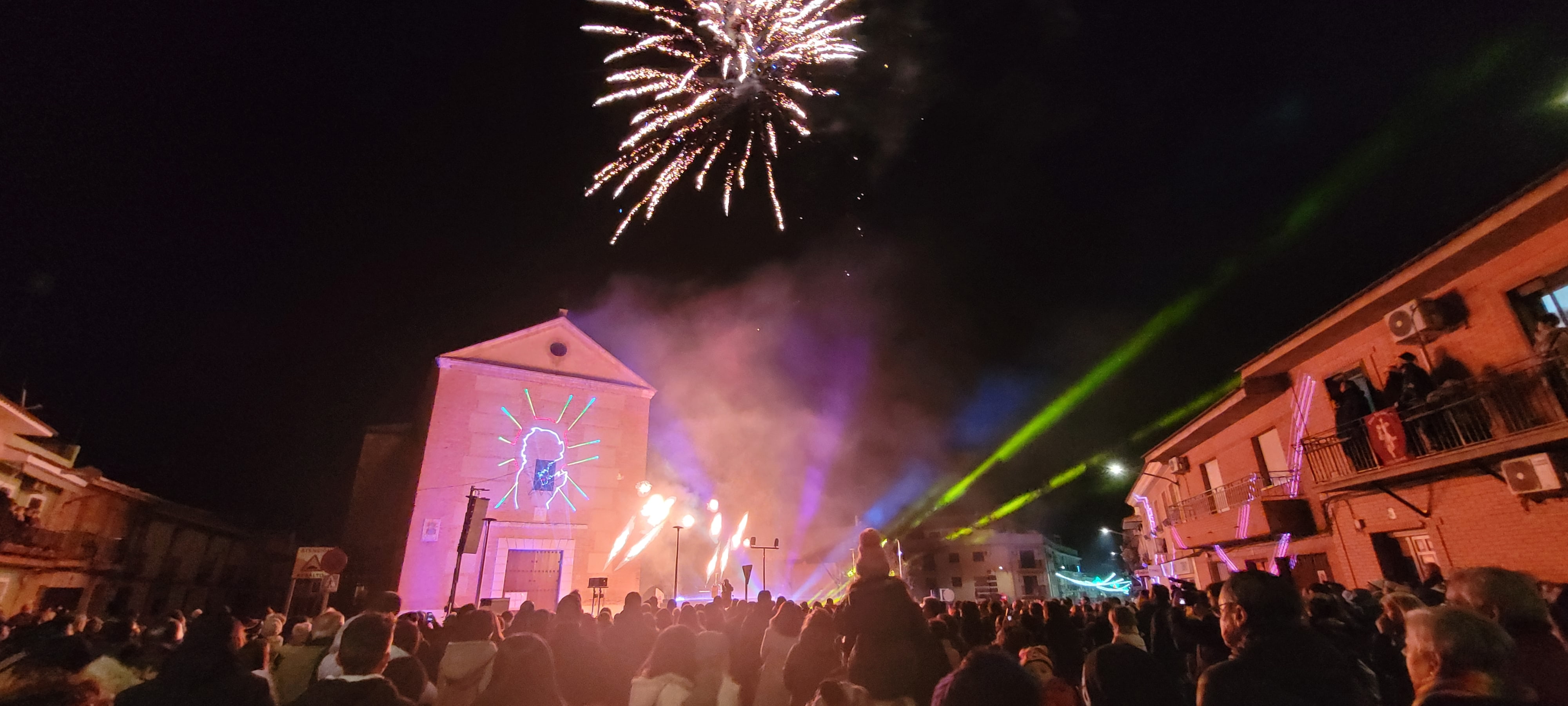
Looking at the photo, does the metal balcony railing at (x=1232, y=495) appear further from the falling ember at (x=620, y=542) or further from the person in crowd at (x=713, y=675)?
the falling ember at (x=620, y=542)

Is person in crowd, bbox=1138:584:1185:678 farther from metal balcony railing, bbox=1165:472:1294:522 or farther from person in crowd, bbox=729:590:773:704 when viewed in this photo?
metal balcony railing, bbox=1165:472:1294:522

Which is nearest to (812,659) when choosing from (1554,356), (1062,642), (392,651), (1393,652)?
(392,651)

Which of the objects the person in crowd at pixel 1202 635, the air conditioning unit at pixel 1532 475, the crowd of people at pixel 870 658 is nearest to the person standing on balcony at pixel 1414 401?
the air conditioning unit at pixel 1532 475


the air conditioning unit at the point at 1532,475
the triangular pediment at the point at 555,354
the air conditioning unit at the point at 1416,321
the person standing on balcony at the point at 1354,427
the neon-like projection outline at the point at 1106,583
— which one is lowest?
the neon-like projection outline at the point at 1106,583

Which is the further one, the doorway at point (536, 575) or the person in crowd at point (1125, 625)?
the doorway at point (536, 575)

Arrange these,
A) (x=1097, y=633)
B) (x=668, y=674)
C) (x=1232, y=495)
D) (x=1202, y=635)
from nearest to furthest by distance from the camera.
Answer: (x=668, y=674)
(x=1202, y=635)
(x=1097, y=633)
(x=1232, y=495)

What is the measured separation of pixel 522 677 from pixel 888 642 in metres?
2.22

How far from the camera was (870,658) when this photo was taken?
3.84m

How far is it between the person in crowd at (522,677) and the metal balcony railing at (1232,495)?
1672 cm

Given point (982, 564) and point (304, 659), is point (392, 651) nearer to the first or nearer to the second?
point (304, 659)

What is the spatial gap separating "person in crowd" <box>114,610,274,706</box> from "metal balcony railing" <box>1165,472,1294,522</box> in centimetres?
1819

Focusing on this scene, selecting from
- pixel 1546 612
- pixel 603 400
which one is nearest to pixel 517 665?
pixel 1546 612

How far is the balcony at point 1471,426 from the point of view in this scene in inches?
333

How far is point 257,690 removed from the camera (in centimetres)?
331
